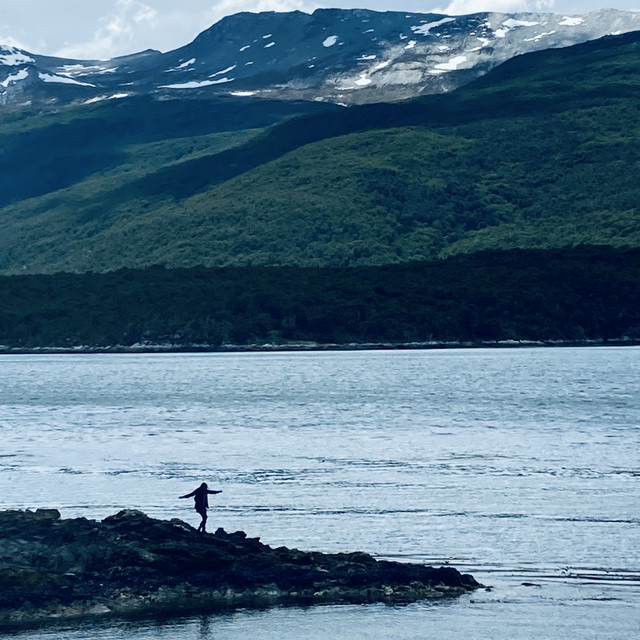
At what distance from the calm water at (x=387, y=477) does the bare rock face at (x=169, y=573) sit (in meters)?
0.96

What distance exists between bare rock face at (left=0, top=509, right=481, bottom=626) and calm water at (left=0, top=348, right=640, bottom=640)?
962 mm

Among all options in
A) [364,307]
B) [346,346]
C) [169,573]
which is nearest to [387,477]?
[169,573]

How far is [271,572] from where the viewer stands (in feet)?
110

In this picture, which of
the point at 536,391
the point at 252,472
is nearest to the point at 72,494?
the point at 252,472

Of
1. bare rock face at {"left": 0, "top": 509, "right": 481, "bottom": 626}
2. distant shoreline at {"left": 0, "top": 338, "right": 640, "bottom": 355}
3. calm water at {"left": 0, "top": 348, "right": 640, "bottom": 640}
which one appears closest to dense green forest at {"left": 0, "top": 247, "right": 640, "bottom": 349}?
distant shoreline at {"left": 0, "top": 338, "right": 640, "bottom": 355}

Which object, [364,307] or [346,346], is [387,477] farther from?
[346,346]

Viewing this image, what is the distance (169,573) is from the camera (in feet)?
108

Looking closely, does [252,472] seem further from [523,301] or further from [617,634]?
[523,301]

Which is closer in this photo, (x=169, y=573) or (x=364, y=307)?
(x=169, y=573)

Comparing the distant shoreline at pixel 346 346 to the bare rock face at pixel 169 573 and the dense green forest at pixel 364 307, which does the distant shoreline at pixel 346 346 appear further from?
the bare rock face at pixel 169 573

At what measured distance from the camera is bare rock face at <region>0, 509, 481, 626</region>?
31891 millimetres

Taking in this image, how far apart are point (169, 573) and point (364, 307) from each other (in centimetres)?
12336

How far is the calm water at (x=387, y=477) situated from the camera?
31.7 meters

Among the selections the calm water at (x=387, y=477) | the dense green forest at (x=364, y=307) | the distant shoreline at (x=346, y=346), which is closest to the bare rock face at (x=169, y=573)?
the calm water at (x=387, y=477)
